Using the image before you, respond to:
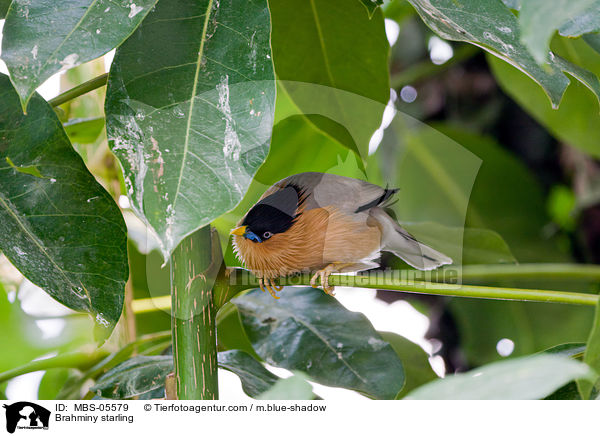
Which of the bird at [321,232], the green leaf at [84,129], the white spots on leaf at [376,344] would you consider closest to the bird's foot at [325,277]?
the bird at [321,232]

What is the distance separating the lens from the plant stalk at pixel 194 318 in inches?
21.1

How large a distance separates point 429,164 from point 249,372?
0.74 m

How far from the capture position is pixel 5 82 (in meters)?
0.54

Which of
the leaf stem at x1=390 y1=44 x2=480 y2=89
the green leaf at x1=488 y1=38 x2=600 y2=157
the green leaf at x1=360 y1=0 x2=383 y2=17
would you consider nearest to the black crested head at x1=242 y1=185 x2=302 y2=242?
the green leaf at x1=360 y1=0 x2=383 y2=17

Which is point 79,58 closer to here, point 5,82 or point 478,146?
point 5,82

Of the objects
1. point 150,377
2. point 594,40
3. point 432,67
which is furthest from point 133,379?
point 432,67

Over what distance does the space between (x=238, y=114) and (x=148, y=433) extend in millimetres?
275

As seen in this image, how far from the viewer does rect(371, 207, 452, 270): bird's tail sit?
73 centimetres

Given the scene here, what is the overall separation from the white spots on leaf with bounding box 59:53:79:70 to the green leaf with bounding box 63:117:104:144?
319 mm

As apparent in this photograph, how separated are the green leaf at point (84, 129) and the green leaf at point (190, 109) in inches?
11.1

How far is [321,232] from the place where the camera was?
692 mm

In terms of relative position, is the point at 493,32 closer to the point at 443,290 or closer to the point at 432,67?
the point at 443,290

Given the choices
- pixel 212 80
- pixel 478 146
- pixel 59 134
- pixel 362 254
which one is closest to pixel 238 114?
pixel 212 80

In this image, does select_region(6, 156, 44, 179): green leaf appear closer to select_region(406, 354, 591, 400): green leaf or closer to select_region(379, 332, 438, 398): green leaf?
select_region(406, 354, 591, 400): green leaf
